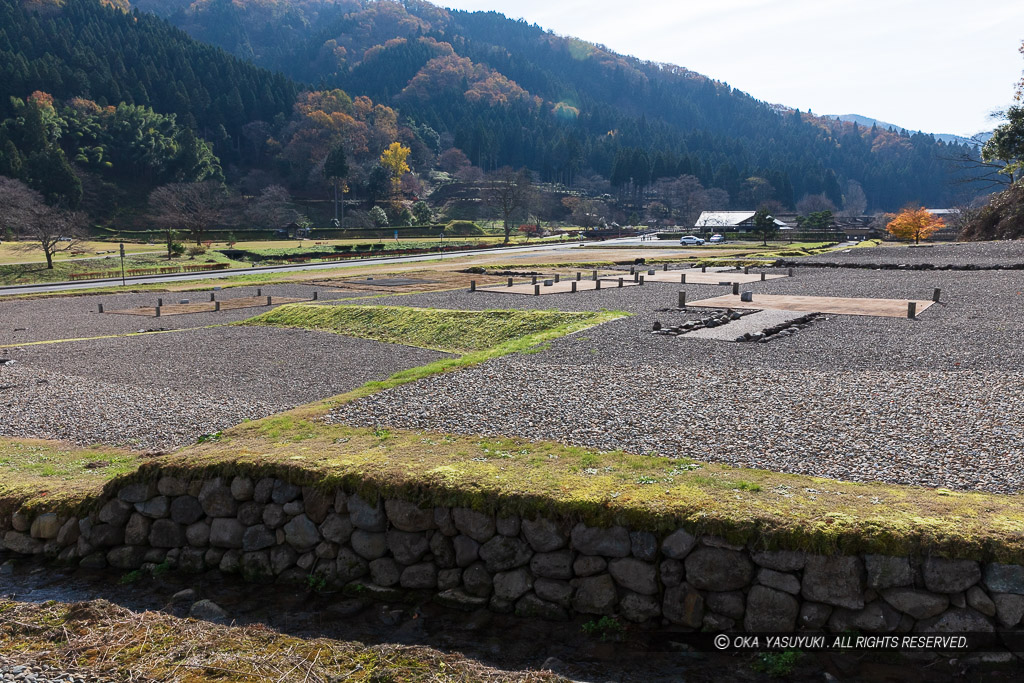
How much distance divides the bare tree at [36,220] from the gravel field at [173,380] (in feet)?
144

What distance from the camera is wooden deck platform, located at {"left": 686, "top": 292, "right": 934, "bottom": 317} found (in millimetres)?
24905

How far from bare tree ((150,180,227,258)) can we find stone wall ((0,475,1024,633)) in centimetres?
7832

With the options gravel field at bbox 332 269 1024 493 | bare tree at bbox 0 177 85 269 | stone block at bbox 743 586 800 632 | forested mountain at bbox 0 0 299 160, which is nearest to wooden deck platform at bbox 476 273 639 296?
gravel field at bbox 332 269 1024 493

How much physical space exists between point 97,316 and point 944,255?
51.3 metres

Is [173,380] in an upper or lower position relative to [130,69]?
lower

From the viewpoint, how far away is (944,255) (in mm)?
47062

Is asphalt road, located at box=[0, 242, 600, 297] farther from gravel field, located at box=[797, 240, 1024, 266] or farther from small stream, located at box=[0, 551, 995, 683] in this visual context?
small stream, located at box=[0, 551, 995, 683]

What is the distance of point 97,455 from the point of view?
1210 cm

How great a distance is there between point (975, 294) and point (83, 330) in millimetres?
37676

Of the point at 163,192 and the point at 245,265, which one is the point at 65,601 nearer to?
the point at 245,265

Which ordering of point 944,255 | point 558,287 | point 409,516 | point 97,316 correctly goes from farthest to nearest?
1. point 944,255
2. point 558,287
3. point 97,316
4. point 409,516

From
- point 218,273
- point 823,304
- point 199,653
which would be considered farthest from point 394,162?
point 199,653

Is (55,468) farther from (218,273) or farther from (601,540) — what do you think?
(218,273)

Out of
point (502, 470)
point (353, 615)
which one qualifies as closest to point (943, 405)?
point (502, 470)
